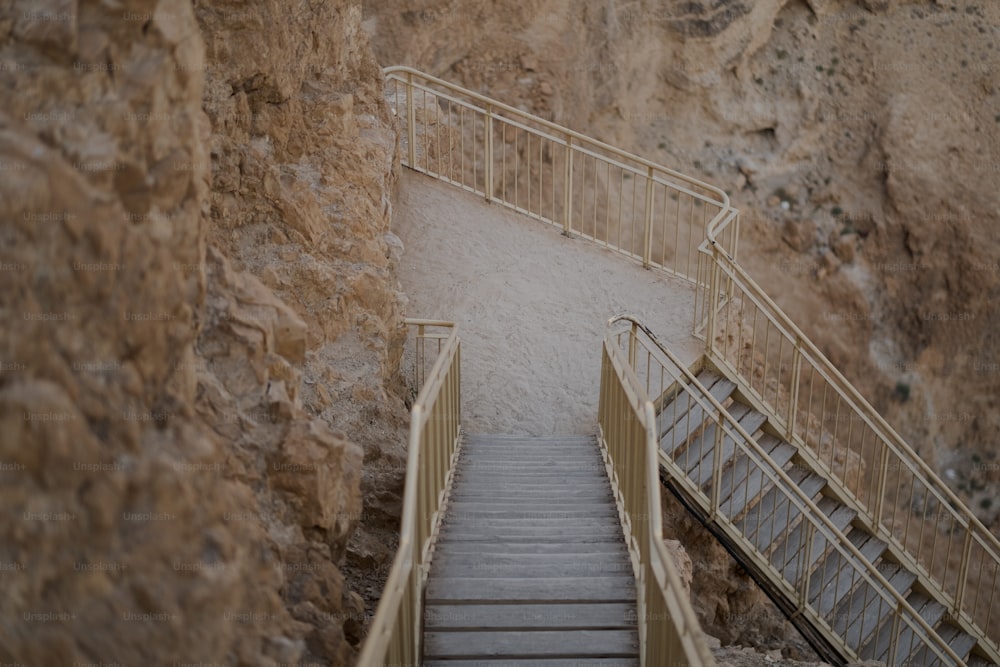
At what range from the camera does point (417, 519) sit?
5.25 meters

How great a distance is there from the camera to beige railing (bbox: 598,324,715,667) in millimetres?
4133

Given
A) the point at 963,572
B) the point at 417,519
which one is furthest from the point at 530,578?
the point at 963,572

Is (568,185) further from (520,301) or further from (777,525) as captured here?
(777,525)

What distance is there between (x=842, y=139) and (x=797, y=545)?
34.6 ft

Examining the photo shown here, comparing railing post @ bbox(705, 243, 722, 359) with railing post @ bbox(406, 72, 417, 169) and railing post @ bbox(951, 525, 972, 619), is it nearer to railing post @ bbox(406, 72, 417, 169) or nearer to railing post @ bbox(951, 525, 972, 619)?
railing post @ bbox(951, 525, 972, 619)

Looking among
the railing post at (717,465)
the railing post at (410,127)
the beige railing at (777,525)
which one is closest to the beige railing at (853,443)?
the beige railing at (777,525)

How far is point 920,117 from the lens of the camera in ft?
53.6

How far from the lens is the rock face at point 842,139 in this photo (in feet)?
51.3

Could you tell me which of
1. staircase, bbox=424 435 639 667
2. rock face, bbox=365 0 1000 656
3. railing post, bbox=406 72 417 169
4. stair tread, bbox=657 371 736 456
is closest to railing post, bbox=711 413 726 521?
stair tread, bbox=657 371 736 456

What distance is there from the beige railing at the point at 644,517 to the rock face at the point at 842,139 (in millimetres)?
8974

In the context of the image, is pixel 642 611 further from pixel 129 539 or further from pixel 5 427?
pixel 5 427

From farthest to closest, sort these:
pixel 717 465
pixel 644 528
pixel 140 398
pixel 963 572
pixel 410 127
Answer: pixel 410 127 < pixel 963 572 < pixel 717 465 < pixel 644 528 < pixel 140 398

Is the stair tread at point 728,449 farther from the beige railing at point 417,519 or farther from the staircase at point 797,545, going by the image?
the beige railing at point 417,519

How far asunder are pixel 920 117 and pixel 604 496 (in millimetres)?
12696
